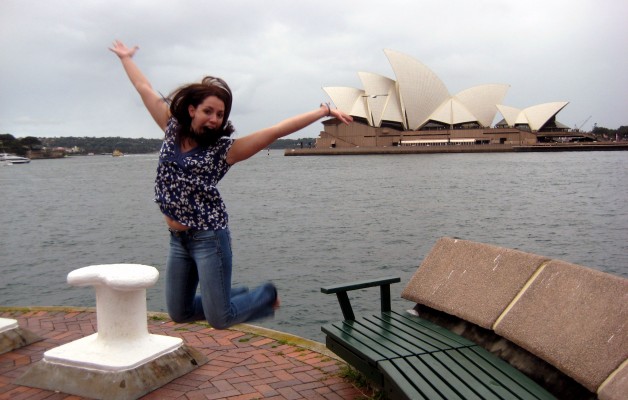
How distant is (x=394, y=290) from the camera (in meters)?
7.91

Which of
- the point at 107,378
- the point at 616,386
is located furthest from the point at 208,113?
→ the point at 616,386

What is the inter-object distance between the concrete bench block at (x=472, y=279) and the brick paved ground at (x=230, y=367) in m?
0.66

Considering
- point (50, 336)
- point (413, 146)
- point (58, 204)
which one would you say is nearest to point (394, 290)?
point (50, 336)

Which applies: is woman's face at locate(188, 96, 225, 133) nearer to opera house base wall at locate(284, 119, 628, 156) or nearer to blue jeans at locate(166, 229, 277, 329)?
blue jeans at locate(166, 229, 277, 329)

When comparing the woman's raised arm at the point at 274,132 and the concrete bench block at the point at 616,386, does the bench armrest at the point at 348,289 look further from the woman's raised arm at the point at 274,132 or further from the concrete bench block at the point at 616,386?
the concrete bench block at the point at 616,386

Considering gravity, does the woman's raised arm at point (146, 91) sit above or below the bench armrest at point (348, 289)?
above

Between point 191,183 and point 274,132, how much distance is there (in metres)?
0.37

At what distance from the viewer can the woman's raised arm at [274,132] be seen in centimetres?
225

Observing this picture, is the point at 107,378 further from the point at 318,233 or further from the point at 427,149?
the point at 427,149

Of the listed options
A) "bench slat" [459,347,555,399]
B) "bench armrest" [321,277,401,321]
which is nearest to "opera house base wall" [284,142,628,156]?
"bench armrest" [321,277,401,321]

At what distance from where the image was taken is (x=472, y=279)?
120 inches

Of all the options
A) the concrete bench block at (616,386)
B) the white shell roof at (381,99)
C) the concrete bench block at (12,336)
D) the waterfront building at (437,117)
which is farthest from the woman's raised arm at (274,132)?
the waterfront building at (437,117)

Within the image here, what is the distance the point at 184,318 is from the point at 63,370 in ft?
3.46

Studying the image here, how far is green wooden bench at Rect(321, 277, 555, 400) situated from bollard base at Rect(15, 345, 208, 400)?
2.89 ft
